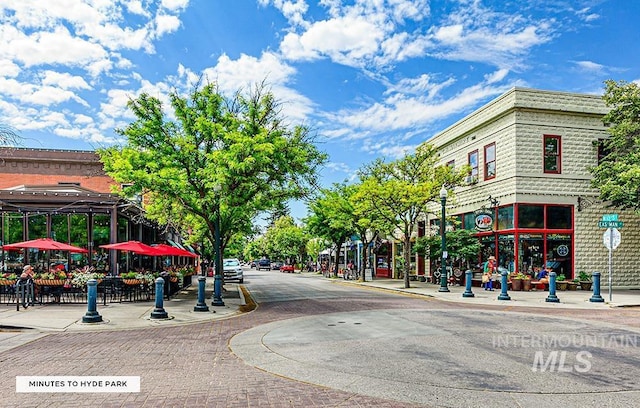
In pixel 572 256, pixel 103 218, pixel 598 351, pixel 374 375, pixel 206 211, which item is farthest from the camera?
pixel 103 218

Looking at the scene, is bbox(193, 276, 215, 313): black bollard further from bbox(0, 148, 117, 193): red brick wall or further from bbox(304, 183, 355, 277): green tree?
bbox(0, 148, 117, 193): red brick wall

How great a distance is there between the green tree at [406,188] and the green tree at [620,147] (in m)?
7.29

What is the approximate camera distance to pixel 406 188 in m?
27.5

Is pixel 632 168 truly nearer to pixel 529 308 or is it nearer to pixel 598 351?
pixel 529 308

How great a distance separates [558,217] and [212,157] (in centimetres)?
1855

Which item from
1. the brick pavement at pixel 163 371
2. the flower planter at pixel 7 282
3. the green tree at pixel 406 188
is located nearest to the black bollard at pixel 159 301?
the brick pavement at pixel 163 371

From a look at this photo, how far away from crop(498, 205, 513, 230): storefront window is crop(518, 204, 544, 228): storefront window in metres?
0.53

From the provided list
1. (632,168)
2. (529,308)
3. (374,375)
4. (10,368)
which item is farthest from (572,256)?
(10,368)

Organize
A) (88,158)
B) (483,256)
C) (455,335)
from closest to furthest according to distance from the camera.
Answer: (455,335)
(483,256)
(88,158)

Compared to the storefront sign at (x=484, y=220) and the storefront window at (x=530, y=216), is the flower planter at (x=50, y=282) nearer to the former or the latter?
the storefront sign at (x=484, y=220)

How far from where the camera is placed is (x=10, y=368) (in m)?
8.31

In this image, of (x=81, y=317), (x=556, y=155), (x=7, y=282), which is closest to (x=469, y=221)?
(x=556, y=155)

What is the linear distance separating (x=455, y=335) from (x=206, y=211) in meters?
13.5

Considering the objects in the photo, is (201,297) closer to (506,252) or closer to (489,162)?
(506,252)
